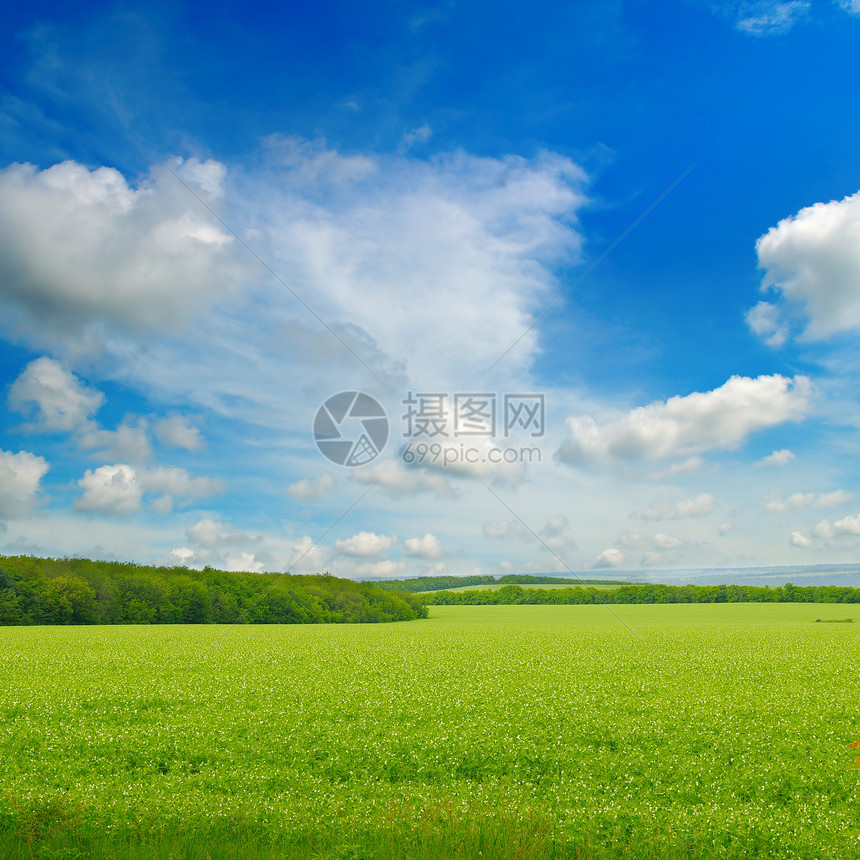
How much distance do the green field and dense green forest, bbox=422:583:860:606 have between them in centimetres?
9686

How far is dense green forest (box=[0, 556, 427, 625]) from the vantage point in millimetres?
62750

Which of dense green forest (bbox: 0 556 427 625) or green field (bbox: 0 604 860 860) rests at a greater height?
green field (bbox: 0 604 860 860)

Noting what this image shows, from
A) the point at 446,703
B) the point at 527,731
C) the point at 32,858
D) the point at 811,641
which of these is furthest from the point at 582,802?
the point at 811,641

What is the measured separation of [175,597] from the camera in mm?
74375

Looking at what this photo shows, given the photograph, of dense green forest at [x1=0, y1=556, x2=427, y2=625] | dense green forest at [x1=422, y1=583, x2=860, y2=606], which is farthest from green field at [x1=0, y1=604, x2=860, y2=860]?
dense green forest at [x1=422, y1=583, x2=860, y2=606]

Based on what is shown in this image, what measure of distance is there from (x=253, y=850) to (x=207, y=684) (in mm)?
10167

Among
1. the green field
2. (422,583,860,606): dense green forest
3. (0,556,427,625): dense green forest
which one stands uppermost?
the green field

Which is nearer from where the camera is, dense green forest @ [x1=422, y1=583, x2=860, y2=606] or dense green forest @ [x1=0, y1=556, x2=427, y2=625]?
dense green forest @ [x1=0, y1=556, x2=427, y2=625]

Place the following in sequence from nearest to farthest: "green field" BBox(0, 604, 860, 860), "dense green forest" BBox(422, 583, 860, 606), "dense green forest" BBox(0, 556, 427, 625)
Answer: "green field" BBox(0, 604, 860, 860), "dense green forest" BBox(0, 556, 427, 625), "dense green forest" BBox(422, 583, 860, 606)

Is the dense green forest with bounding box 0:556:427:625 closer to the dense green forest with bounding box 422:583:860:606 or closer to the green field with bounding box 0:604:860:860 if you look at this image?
the dense green forest with bounding box 422:583:860:606

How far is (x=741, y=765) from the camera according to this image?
13266 millimetres

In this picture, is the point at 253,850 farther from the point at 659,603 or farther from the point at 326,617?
the point at 659,603

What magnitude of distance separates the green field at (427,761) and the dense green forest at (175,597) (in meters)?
49.8

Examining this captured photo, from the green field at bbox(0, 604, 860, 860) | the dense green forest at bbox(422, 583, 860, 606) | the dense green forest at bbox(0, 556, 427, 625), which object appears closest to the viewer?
the green field at bbox(0, 604, 860, 860)
